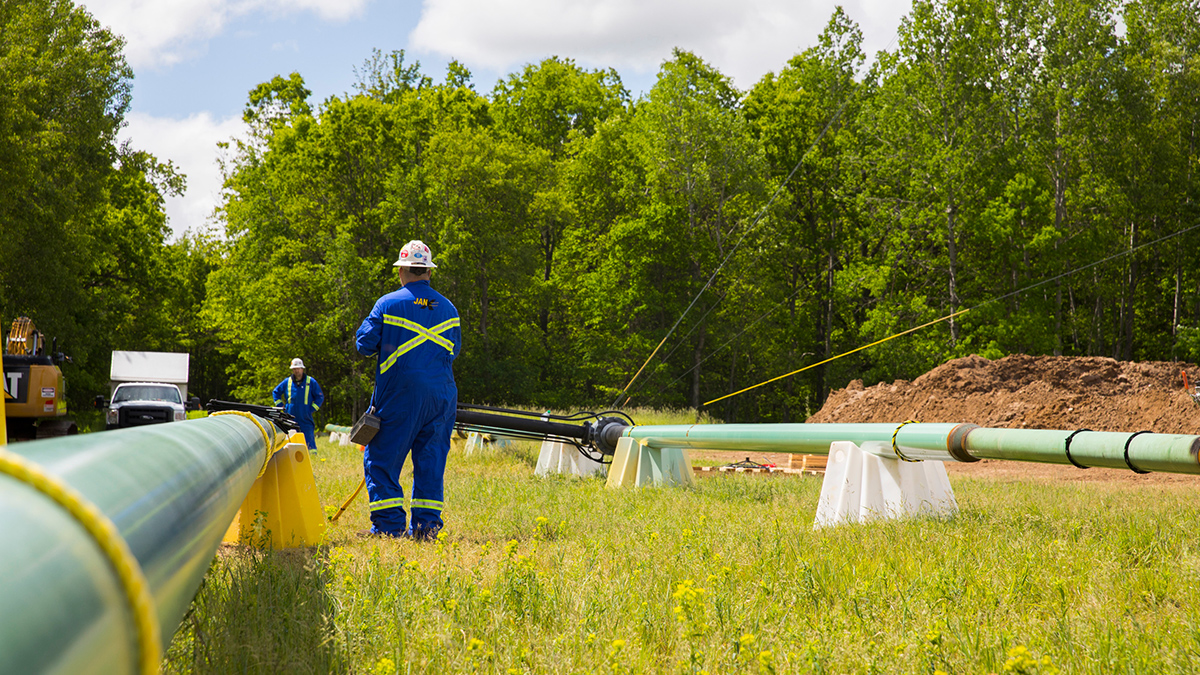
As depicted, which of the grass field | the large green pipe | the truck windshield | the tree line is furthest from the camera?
the tree line

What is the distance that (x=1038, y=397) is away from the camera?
19.3m

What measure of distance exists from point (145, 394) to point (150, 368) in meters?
7.14

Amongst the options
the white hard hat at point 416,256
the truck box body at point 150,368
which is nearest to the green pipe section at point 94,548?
the white hard hat at point 416,256

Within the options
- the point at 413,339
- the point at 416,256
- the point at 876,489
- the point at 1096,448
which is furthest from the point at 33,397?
the point at 1096,448

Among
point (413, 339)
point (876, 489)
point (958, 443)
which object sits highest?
point (413, 339)

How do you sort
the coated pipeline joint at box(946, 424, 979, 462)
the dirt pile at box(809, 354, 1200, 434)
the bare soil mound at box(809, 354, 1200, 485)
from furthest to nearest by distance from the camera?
1. the dirt pile at box(809, 354, 1200, 434)
2. the bare soil mound at box(809, 354, 1200, 485)
3. the coated pipeline joint at box(946, 424, 979, 462)

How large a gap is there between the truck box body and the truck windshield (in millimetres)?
5880

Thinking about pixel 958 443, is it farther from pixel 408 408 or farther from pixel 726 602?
pixel 408 408

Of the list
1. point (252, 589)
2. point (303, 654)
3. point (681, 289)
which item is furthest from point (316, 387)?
point (681, 289)

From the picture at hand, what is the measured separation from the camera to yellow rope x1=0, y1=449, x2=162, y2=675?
1.06 meters

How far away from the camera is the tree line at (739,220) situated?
32.4 metres

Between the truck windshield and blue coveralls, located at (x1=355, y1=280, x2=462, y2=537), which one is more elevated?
blue coveralls, located at (x1=355, y1=280, x2=462, y2=537)

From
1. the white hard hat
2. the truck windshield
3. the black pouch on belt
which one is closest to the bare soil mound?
the white hard hat

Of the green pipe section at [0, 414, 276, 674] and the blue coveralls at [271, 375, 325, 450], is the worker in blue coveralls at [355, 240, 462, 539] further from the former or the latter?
the blue coveralls at [271, 375, 325, 450]
